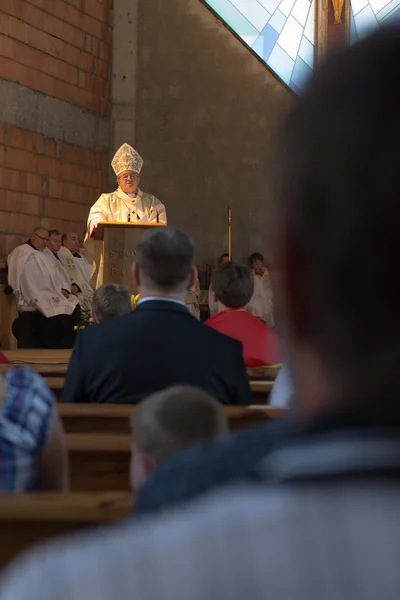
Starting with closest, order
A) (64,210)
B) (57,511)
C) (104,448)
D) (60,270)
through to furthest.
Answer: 1. (57,511)
2. (104,448)
3. (60,270)
4. (64,210)

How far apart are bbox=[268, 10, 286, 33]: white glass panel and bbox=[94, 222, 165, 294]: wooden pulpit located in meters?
8.41

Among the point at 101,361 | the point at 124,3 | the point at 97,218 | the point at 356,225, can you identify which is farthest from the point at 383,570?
the point at 124,3

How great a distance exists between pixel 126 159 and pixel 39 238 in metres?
3.28

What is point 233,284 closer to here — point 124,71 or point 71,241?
point 71,241

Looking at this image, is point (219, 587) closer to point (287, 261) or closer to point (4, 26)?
point (287, 261)

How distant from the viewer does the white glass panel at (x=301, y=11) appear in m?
16.9

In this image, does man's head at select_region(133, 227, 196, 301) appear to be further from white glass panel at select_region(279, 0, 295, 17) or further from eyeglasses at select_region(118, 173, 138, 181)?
white glass panel at select_region(279, 0, 295, 17)

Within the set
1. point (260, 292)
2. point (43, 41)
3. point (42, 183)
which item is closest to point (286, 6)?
point (43, 41)

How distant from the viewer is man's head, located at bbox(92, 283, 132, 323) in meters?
4.99

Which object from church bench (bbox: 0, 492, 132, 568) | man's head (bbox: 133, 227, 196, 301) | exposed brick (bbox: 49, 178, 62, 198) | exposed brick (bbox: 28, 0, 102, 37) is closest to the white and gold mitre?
exposed brick (bbox: 49, 178, 62, 198)

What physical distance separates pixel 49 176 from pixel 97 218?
4.83 metres

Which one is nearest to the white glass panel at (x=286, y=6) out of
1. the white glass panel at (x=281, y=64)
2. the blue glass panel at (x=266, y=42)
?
the blue glass panel at (x=266, y=42)

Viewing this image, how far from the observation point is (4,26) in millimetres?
13938

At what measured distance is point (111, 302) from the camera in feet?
16.4
